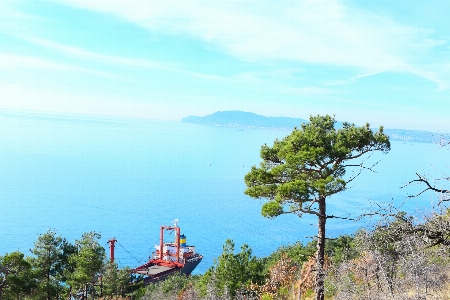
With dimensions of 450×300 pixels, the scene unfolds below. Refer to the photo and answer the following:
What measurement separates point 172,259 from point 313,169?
36.6 meters

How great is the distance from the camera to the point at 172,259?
1756 inches

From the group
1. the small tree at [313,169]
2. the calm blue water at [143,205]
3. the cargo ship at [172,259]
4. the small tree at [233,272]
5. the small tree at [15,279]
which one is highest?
the small tree at [313,169]

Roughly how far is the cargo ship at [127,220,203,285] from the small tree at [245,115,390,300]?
31.5 metres

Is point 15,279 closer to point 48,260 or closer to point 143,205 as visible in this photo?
point 48,260

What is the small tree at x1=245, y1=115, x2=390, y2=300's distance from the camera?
10.6 meters

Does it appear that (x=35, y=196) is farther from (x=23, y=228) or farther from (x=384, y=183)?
(x=384, y=183)

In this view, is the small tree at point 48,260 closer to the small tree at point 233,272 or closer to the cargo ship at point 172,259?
the small tree at point 233,272

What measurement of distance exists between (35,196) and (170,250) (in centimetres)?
3163

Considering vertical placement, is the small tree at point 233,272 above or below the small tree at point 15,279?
below

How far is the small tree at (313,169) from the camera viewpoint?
10599 millimetres

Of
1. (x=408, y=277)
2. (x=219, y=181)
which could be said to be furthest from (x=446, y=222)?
(x=219, y=181)

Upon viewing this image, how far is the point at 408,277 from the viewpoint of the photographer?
550 centimetres

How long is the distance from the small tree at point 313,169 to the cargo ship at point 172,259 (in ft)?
103

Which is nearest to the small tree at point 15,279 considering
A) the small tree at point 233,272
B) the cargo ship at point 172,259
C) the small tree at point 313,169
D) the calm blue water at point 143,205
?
the small tree at point 233,272
